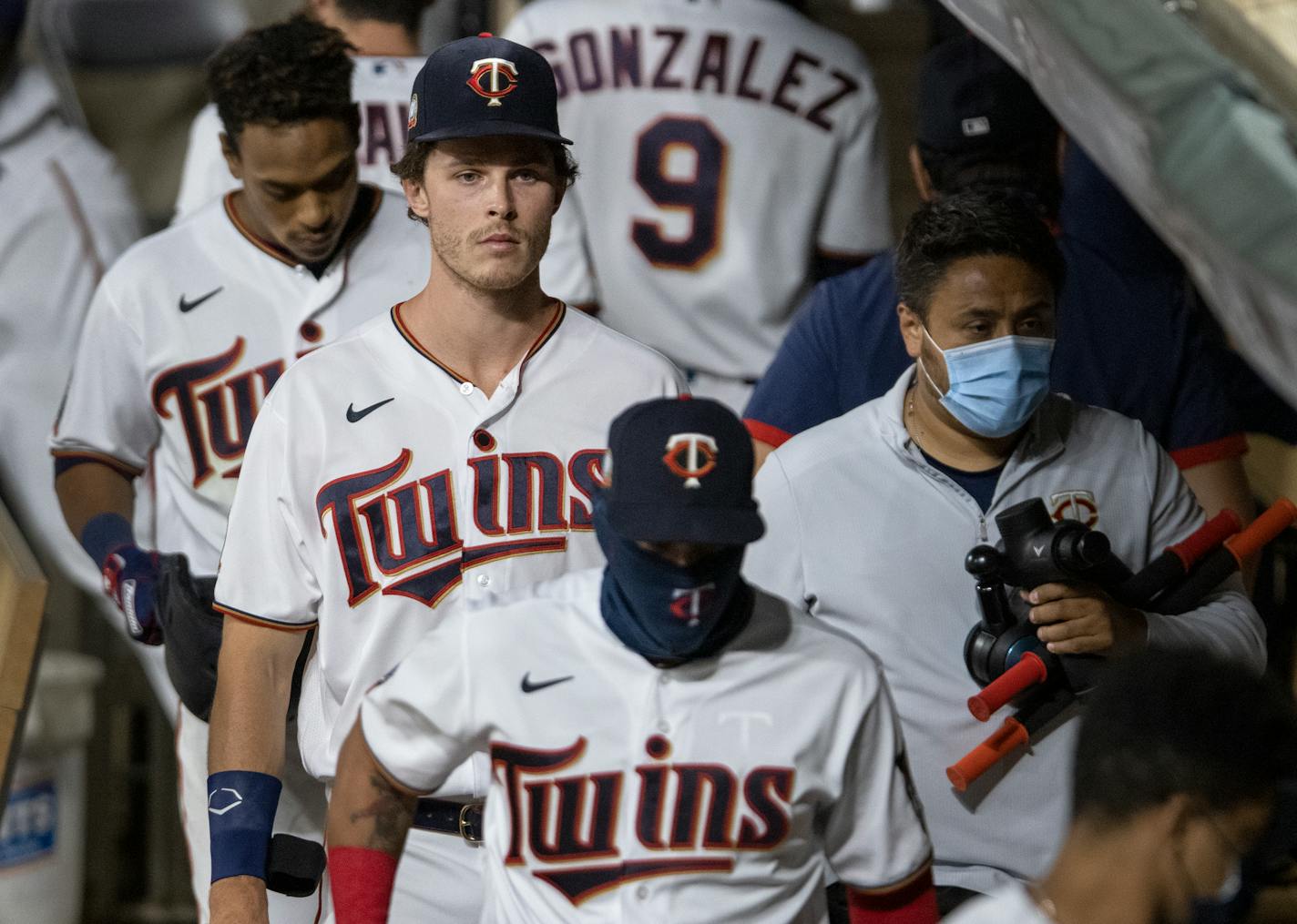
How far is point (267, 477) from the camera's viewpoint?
3057 millimetres

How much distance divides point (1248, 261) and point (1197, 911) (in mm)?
962

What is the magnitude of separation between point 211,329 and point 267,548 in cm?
91

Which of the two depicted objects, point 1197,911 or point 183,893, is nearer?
point 1197,911

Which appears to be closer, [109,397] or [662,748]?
[662,748]

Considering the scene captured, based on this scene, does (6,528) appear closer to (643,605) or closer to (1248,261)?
(643,605)

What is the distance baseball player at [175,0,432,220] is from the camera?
4.62 metres

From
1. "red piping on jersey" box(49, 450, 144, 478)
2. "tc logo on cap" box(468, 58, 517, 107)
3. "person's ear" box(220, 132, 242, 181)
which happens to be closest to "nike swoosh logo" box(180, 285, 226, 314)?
"person's ear" box(220, 132, 242, 181)

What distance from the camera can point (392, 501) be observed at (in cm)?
304

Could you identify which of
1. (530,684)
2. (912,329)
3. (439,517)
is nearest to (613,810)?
(530,684)

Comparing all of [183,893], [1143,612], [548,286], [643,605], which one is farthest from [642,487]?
[183,893]

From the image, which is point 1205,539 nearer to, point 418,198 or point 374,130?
point 418,198

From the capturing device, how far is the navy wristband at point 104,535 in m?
3.94

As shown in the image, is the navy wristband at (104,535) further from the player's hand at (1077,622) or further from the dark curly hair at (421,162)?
the player's hand at (1077,622)

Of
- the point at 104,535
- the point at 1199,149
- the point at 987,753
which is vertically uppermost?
the point at 1199,149
